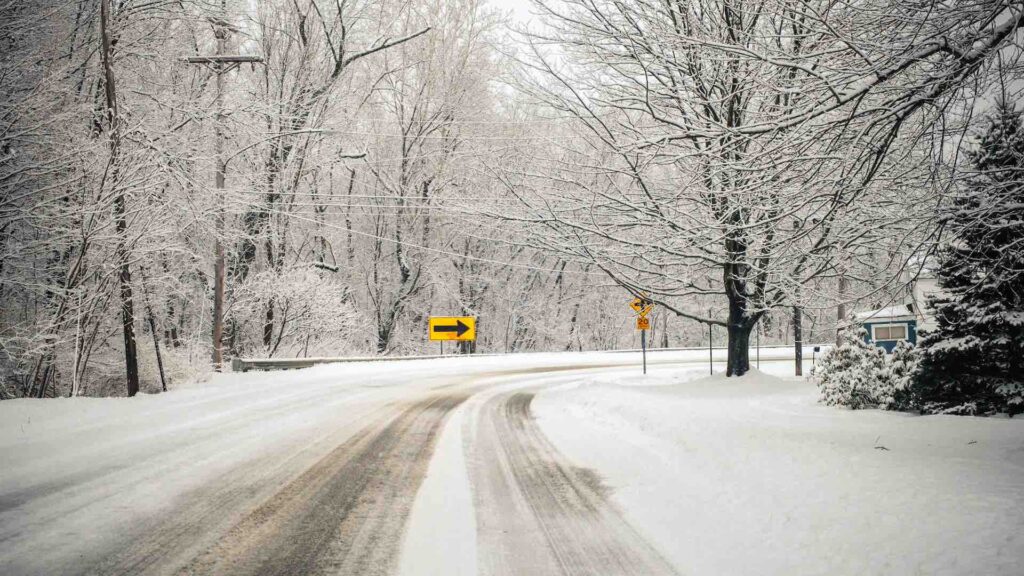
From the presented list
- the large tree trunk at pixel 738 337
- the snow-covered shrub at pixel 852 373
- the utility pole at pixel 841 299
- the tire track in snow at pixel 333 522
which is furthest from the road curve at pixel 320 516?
Result: the large tree trunk at pixel 738 337

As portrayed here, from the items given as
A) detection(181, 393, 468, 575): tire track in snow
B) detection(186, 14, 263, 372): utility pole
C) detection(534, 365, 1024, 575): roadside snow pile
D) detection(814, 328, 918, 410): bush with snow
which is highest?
detection(186, 14, 263, 372): utility pole

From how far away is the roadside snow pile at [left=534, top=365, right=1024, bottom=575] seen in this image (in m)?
3.80

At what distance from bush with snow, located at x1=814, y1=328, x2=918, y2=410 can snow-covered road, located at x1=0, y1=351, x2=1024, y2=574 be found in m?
1.95

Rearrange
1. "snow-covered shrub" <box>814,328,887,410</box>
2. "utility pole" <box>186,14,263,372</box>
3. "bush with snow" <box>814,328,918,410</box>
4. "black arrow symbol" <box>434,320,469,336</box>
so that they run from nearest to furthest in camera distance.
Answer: "bush with snow" <box>814,328,918,410</box> → "snow-covered shrub" <box>814,328,887,410</box> → "utility pole" <box>186,14,263,372</box> → "black arrow symbol" <box>434,320,469,336</box>

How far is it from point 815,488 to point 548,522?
235 cm

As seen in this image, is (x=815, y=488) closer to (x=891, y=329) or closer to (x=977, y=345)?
(x=977, y=345)

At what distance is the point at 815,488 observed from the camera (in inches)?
200

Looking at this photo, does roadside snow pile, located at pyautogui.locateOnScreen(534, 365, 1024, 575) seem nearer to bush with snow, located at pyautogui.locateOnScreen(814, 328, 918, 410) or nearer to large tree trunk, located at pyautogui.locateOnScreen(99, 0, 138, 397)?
bush with snow, located at pyautogui.locateOnScreen(814, 328, 918, 410)

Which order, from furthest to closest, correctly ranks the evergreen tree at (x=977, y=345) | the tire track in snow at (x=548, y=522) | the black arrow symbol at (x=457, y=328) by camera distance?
the black arrow symbol at (x=457, y=328), the evergreen tree at (x=977, y=345), the tire track in snow at (x=548, y=522)

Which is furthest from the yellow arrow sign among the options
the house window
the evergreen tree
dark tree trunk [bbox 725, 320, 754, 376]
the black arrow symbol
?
the evergreen tree

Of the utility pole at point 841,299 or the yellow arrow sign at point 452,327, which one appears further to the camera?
the yellow arrow sign at point 452,327

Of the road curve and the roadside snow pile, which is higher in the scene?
the roadside snow pile

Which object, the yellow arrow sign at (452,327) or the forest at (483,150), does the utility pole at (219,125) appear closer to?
the forest at (483,150)

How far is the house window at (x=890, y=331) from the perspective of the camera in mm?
26188
